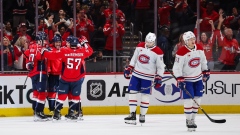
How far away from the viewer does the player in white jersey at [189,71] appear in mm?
12367

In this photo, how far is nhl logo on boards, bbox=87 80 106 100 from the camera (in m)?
16.2

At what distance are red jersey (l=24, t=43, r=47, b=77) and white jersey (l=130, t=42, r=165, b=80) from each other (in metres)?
1.89

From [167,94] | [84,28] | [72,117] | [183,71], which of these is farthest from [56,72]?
[183,71]

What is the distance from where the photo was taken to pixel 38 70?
48.4ft

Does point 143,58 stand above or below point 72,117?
above

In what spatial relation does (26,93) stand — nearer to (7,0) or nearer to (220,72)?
(7,0)

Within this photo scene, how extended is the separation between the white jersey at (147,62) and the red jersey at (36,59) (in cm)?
189

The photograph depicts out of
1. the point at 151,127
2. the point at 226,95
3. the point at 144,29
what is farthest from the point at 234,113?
the point at 151,127

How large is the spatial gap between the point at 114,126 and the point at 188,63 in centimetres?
178

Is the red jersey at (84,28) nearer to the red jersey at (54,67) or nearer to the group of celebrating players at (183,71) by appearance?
the red jersey at (54,67)

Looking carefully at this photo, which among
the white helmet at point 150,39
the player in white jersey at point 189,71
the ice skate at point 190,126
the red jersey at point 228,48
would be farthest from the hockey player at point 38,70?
the red jersey at point 228,48

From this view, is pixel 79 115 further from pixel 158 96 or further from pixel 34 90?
pixel 158 96

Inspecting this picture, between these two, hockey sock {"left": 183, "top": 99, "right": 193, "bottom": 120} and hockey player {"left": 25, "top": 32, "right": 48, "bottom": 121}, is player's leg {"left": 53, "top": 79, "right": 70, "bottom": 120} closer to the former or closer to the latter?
hockey player {"left": 25, "top": 32, "right": 48, "bottom": 121}

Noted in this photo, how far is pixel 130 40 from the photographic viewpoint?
55.1 ft
